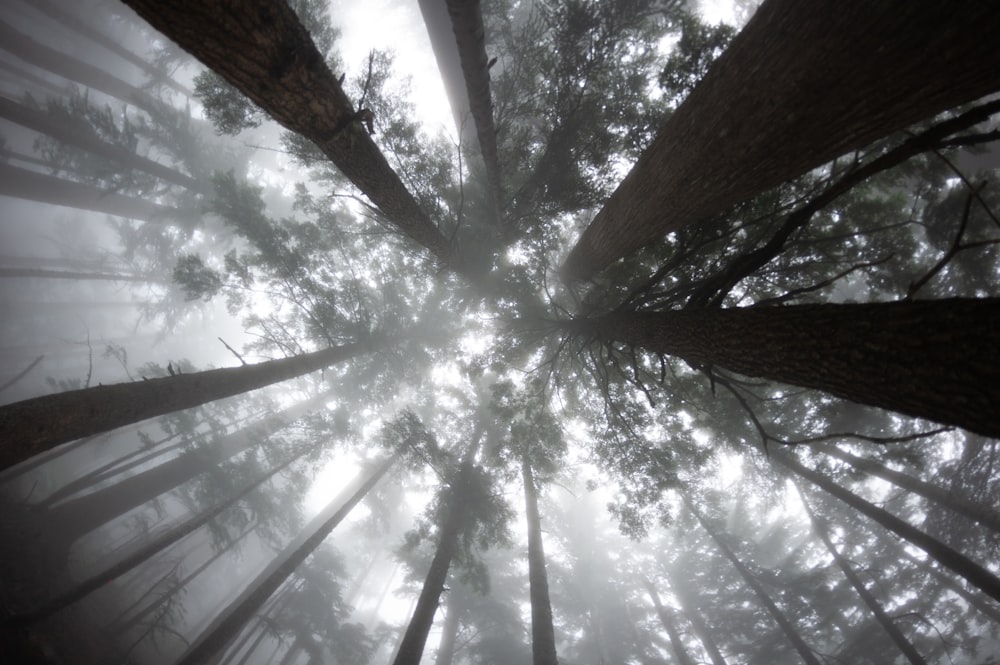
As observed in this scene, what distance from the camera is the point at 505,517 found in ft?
28.8

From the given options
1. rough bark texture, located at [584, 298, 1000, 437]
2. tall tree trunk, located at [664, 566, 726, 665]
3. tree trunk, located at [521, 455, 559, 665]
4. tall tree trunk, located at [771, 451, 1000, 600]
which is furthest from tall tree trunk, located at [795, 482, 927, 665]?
rough bark texture, located at [584, 298, 1000, 437]

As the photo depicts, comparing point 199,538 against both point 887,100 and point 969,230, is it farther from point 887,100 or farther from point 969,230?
point 969,230

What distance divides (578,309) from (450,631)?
19.6m

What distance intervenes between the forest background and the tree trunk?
80 millimetres

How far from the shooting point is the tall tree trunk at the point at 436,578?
21.9ft

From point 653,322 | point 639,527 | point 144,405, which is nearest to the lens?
point 653,322

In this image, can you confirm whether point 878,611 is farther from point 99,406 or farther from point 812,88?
point 99,406

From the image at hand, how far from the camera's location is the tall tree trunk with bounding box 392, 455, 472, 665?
6.67 m

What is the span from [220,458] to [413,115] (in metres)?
15.6

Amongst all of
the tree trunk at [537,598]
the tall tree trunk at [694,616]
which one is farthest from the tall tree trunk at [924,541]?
the tall tree trunk at [694,616]

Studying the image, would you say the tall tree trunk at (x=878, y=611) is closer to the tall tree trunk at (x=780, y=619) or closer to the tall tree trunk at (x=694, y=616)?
the tall tree trunk at (x=780, y=619)

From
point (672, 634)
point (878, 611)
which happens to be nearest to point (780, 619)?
point (878, 611)

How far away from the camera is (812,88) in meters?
2.29

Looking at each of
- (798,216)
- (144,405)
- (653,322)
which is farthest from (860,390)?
(144,405)
